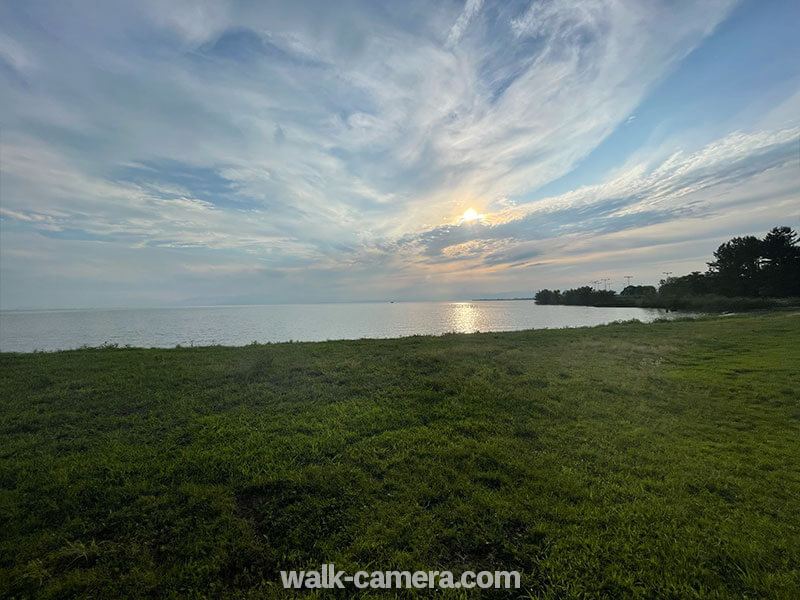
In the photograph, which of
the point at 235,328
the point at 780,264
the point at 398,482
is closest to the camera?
the point at 398,482

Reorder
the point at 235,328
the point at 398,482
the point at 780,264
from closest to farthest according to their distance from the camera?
the point at 398,482, the point at 235,328, the point at 780,264

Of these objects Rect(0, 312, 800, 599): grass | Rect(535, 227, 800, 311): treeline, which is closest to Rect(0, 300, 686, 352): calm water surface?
Rect(535, 227, 800, 311): treeline

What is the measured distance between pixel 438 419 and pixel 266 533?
5.22 metres

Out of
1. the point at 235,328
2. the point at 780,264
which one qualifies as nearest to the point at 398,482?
the point at 235,328

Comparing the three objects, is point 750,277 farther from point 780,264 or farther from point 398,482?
point 398,482

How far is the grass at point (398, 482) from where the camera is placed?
13.9 feet

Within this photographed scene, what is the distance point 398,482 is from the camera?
605 centimetres

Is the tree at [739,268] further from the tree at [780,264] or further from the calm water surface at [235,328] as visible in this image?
the calm water surface at [235,328]

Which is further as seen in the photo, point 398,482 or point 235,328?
point 235,328

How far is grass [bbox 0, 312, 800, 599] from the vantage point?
4.23m

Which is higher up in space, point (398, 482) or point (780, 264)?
point (780, 264)

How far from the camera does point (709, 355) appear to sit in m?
17.1

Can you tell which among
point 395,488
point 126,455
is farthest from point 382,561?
point 126,455

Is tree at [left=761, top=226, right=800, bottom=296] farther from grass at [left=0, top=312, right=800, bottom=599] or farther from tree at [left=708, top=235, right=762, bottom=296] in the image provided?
grass at [left=0, top=312, right=800, bottom=599]
